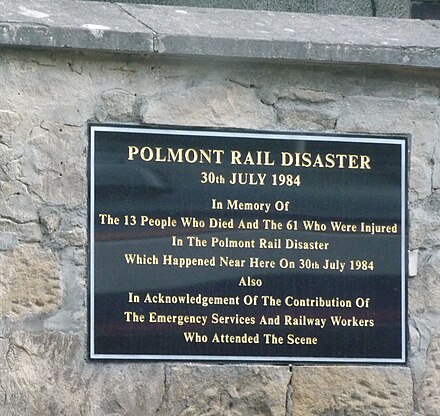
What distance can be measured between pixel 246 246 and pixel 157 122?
1.78 feet

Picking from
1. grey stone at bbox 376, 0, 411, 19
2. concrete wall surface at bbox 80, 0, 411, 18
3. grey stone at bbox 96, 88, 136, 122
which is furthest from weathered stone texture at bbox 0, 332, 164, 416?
grey stone at bbox 376, 0, 411, 19

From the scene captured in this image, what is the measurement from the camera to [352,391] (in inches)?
181

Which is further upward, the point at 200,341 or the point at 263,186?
the point at 263,186

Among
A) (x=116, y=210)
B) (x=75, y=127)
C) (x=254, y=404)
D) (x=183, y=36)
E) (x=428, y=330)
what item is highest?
(x=183, y=36)

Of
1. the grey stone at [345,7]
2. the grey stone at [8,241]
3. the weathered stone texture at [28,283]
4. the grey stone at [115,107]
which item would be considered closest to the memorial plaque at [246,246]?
the grey stone at [115,107]

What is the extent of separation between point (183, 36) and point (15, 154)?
0.72m

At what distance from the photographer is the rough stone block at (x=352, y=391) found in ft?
15.0

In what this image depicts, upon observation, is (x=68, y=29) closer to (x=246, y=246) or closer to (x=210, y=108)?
(x=210, y=108)

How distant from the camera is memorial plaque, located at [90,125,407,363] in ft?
14.7

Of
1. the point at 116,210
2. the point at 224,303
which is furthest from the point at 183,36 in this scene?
the point at 224,303

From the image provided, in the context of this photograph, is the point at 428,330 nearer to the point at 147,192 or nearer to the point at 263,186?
the point at 263,186

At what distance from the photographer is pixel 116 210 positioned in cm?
450

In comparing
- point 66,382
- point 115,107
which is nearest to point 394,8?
point 115,107

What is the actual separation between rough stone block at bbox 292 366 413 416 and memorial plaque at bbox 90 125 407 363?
5cm
